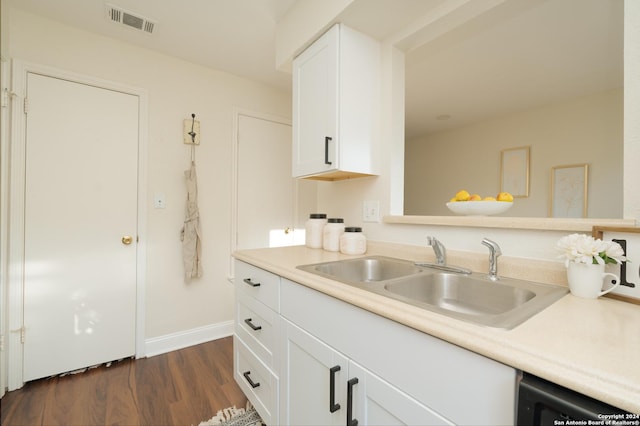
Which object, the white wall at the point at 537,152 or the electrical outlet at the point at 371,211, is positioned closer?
the electrical outlet at the point at 371,211

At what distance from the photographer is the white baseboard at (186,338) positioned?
213cm

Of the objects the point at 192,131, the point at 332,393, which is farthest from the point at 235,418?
the point at 192,131

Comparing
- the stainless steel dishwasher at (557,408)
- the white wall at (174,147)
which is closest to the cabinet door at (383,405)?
the stainless steel dishwasher at (557,408)

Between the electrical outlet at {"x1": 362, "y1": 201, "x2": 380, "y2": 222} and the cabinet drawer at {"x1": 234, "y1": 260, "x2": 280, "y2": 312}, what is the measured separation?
0.69m

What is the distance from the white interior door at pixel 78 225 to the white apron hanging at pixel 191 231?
350 millimetres

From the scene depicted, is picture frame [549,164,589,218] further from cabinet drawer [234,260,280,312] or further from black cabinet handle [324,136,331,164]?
cabinet drawer [234,260,280,312]

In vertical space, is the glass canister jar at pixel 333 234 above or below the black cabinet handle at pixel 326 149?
below

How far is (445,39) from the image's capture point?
142 centimetres

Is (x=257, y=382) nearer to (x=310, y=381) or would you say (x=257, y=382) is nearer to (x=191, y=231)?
(x=310, y=381)

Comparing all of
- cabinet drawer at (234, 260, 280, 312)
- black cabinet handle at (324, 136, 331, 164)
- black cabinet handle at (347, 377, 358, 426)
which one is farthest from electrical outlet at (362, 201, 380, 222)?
black cabinet handle at (347, 377, 358, 426)

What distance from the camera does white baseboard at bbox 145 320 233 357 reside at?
213 centimetres

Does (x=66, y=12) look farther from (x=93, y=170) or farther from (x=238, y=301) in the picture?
(x=238, y=301)

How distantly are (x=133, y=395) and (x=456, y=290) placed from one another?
1.96m

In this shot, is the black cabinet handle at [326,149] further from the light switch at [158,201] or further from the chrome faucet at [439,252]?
the light switch at [158,201]
